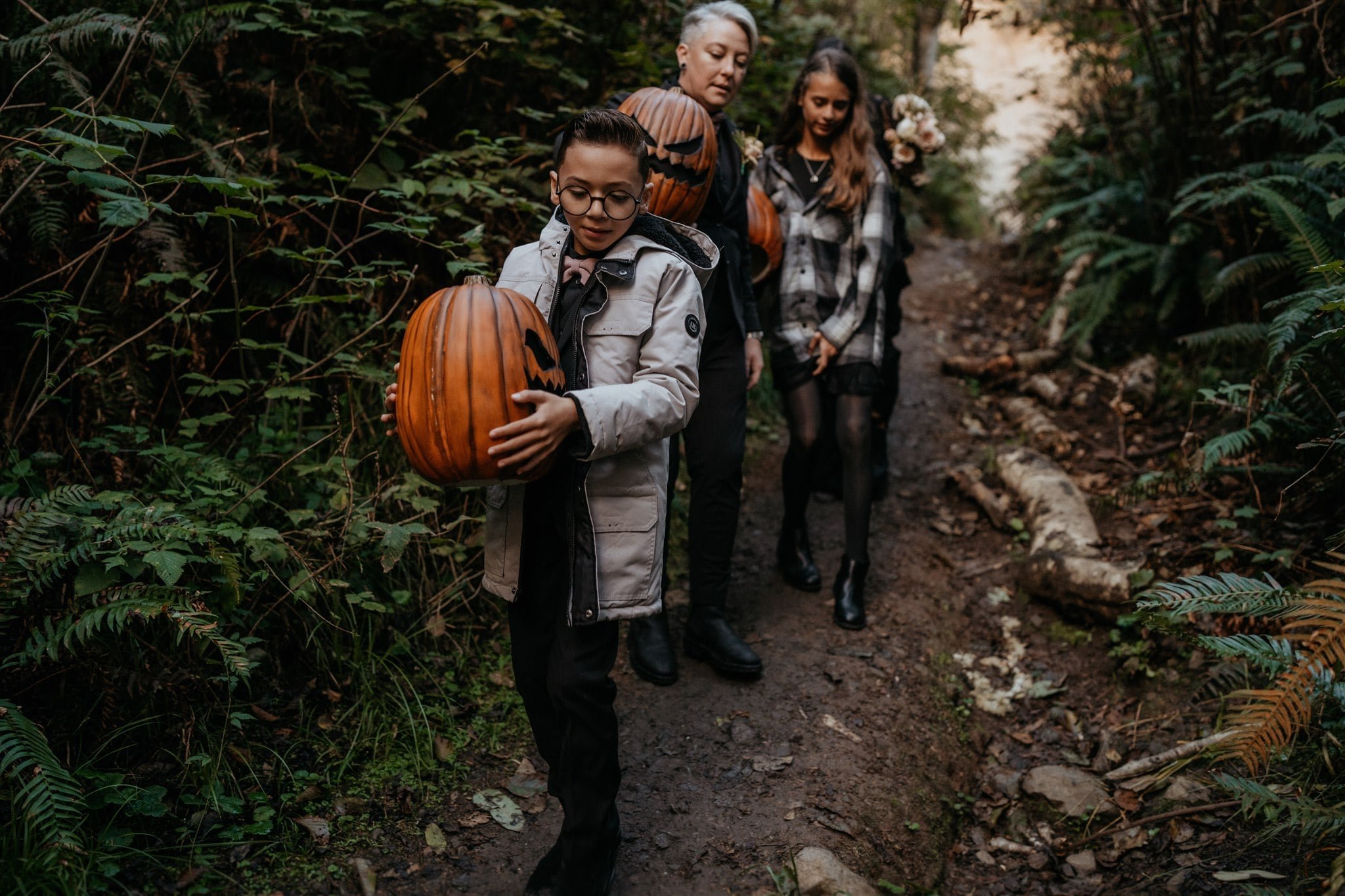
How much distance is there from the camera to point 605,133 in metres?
2.46

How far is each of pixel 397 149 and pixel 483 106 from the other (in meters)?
0.54

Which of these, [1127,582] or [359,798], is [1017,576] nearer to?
[1127,582]

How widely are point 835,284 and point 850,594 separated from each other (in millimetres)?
1650

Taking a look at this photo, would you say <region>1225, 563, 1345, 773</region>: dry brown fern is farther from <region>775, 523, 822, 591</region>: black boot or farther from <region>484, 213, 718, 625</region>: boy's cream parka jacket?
<region>775, 523, 822, 591</region>: black boot

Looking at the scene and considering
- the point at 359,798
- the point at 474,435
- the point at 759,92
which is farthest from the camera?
the point at 759,92

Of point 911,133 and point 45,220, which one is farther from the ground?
point 911,133

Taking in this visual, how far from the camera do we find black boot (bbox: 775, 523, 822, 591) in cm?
486

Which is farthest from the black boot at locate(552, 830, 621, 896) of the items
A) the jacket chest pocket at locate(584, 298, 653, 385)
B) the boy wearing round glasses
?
the jacket chest pocket at locate(584, 298, 653, 385)

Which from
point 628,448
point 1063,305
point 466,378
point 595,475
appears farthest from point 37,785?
point 1063,305

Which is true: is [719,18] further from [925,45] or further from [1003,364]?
[925,45]

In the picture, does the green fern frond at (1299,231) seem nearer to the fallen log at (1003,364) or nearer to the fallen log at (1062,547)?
the fallen log at (1062,547)

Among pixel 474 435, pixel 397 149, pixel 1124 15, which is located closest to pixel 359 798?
pixel 474 435

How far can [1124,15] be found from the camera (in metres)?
7.09

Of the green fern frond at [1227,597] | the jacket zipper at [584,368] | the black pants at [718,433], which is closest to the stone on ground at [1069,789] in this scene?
the green fern frond at [1227,597]
